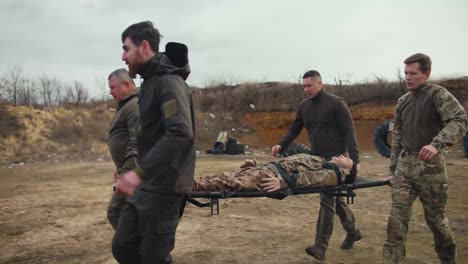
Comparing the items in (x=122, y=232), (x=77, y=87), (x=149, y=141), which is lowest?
(x=122, y=232)

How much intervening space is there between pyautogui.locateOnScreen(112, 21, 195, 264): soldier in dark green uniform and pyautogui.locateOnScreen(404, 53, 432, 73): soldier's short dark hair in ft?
7.51

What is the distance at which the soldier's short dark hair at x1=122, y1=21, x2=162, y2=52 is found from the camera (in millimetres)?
2863

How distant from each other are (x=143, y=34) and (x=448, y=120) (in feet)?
9.10

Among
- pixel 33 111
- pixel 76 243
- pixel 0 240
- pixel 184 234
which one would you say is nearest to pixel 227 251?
pixel 184 234

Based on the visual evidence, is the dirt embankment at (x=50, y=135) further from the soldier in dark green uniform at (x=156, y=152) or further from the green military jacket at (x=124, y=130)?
the soldier in dark green uniform at (x=156, y=152)

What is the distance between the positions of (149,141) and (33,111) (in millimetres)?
22206

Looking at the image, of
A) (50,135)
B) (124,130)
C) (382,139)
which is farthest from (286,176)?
(50,135)

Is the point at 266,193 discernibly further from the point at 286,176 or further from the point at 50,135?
the point at 50,135

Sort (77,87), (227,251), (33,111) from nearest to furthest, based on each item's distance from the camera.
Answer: (227,251) < (33,111) < (77,87)

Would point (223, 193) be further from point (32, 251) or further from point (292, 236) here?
point (32, 251)

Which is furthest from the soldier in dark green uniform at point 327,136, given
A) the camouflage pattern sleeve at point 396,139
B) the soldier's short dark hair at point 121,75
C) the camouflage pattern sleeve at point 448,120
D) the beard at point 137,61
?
the beard at point 137,61

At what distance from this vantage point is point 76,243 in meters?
5.58

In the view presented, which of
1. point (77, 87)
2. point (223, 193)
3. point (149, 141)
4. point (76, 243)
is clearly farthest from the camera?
point (77, 87)

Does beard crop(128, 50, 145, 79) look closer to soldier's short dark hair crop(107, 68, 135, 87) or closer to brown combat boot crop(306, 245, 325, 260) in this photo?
soldier's short dark hair crop(107, 68, 135, 87)
